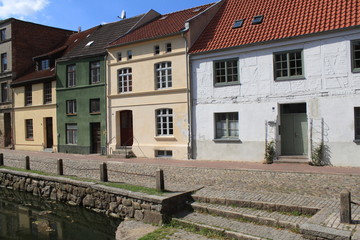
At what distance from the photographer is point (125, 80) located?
21484 millimetres

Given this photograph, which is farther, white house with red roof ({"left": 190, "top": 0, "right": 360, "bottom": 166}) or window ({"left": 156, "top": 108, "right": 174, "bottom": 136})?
window ({"left": 156, "top": 108, "right": 174, "bottom": 136})

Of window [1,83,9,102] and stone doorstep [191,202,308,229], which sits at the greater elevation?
window [1,83,9,102]

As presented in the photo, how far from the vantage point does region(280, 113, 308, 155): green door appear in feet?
51.4

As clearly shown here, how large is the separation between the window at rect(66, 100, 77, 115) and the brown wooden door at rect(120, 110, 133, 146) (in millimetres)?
4542

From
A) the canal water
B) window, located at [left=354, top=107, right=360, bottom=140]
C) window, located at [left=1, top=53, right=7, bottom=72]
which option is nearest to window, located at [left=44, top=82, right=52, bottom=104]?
window, located at [left=1, top=53, right=7, bottom=72]

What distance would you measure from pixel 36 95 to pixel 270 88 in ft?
62.7

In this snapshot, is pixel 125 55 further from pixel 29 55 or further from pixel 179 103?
pixel 29 55

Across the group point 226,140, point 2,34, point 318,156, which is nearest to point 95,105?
point 226,140

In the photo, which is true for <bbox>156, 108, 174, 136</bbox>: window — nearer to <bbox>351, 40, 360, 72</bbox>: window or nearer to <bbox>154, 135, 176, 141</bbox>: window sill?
<bbox>154, 135, 176, 141</bbox>: window sill

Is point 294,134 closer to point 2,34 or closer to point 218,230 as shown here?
point 218,230

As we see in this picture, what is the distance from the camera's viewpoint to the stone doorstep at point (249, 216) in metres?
7.37

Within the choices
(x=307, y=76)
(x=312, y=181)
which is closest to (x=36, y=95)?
(x=307, y=76)

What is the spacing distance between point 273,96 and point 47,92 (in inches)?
713

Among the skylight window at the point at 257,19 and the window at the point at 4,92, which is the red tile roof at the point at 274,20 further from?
the window at the point at 4,92
